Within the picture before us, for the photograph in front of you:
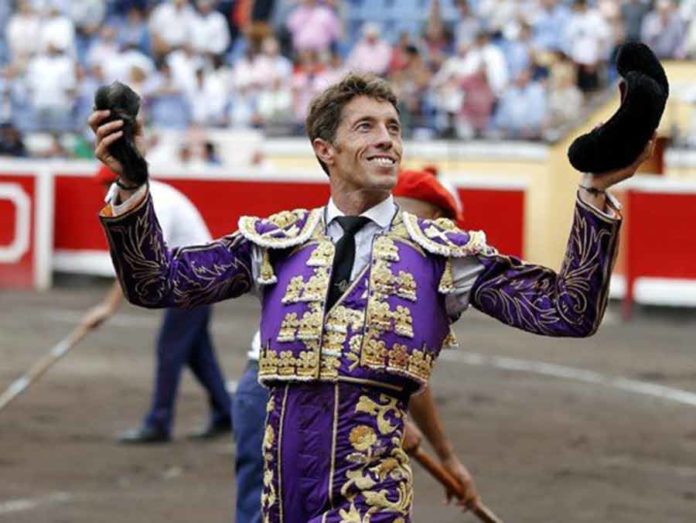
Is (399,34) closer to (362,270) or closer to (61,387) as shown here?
(61,387)

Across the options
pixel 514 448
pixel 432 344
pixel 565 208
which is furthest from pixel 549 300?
pixel 565 208

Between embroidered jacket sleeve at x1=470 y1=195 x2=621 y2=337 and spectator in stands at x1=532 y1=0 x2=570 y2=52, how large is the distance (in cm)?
1523

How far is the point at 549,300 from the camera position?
4078 mm

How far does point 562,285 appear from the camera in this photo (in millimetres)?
4035

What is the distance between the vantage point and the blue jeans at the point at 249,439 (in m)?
5.50

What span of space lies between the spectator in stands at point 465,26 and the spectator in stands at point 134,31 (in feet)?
12.8

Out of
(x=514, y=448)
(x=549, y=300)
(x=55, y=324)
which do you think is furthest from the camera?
(x=55, y=324)

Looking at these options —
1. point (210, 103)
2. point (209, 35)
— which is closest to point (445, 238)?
point (210, 103)

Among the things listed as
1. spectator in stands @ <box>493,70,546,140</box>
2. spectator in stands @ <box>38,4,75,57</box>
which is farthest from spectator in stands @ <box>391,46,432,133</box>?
spectator in stands @ <box>38,4,75,57</box>

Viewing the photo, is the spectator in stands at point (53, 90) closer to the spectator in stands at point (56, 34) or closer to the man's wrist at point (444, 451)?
the spectator in stands at point (56, 34)

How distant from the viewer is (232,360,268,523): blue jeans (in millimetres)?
5496

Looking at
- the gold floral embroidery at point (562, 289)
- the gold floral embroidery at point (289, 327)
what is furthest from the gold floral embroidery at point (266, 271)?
the gold floral embroidery at point (562, 289)

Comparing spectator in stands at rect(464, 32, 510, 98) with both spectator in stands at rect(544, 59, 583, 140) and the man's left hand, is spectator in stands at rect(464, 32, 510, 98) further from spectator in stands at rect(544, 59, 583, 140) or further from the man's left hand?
the man's left hand

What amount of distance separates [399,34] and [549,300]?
17.3m
